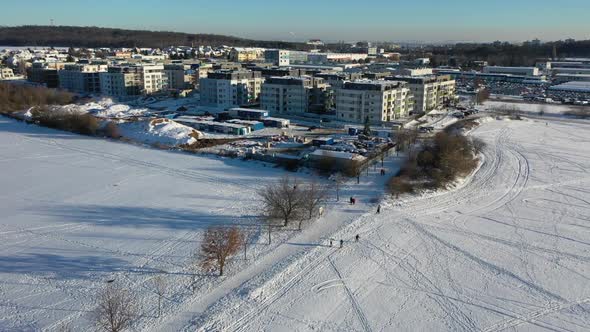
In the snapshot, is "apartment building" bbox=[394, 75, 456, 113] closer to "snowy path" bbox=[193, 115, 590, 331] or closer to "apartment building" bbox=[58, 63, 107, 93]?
"snowy path" bbox=[193, 115, 590, 331]

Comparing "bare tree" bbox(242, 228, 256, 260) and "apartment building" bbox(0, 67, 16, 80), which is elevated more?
"apartment building" bbox(0, 67, 16, 80)

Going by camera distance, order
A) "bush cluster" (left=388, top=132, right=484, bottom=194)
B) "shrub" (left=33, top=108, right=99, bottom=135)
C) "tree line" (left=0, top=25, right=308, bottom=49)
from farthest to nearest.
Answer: "tree line" (left=0, top=25, right=308, bottom=49), "shrub" (left=33, top=108, right=99, bottom=135), "bush cluster" (left=388, top=132, right=484, bottom=194)

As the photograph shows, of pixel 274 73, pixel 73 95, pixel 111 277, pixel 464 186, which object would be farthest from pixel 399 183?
pixel 73 95

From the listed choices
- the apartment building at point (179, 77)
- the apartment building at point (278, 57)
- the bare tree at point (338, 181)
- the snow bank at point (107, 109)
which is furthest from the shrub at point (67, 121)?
the apartment building at point (278, 57)

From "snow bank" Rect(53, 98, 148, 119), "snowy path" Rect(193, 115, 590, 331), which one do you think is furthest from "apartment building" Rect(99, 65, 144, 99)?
"snowy path" Rect(193, 115, 590, 331)

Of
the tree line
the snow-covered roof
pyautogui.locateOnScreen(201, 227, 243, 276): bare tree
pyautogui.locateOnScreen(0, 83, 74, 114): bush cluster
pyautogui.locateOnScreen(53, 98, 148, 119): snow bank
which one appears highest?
the tree line

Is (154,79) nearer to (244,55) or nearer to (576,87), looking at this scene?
(244,55)

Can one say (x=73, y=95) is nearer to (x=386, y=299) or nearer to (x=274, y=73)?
(x=274, y=73)
